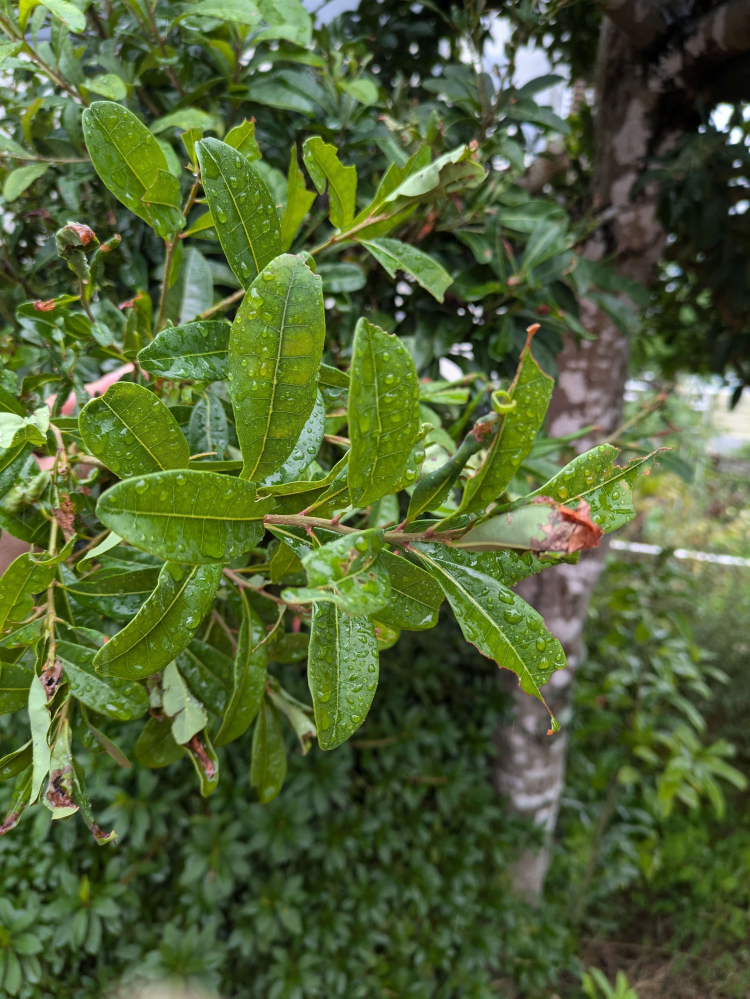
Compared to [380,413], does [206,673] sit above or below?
below

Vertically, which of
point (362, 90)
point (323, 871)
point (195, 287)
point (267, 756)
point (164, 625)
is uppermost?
point (362, 90)

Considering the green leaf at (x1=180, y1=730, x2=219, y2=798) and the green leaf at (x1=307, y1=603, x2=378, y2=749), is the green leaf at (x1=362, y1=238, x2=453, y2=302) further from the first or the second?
the green leaf at (x1=180, y1=730, x2=219, y2=798)

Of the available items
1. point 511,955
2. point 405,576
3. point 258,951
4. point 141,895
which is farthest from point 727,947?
point 405,576

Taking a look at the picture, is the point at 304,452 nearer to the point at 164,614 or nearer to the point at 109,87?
the point at 164,614

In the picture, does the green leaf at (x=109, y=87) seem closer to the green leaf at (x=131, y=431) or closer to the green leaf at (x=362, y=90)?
the green leaf at (x=362, y=90)

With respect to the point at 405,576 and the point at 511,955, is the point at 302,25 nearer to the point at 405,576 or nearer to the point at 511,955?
the point at 405,576

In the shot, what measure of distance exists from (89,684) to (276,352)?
26 centimetres

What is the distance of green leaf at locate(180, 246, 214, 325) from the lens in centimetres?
67

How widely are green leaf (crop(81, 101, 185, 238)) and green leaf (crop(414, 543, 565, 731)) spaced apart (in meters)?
0.34

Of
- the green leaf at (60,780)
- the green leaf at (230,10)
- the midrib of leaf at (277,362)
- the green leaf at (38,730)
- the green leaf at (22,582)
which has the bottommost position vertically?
the green leaf at (60,780)

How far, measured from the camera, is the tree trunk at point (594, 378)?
4.20 feet

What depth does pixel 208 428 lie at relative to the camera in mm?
471

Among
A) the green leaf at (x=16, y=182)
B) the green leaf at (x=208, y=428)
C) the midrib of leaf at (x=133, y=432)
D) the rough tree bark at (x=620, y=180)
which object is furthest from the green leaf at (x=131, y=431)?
the rough tree bark at (x=620, y=180)

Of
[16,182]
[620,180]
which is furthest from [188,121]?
[620,180]
